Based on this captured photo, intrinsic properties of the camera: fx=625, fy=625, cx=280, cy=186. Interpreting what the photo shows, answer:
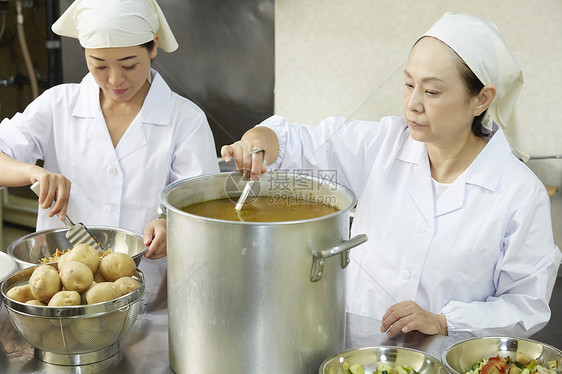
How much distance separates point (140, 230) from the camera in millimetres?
2039

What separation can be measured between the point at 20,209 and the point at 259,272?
3664 mm

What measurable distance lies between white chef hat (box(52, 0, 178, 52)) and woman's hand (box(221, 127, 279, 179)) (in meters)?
0.50

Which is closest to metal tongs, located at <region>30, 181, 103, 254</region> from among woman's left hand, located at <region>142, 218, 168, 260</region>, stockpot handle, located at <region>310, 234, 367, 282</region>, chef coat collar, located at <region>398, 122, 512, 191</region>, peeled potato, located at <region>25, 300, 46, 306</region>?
woman's left hand, located at <region>142, 218, 168, 260</region>

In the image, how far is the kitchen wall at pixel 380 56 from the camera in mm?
3010

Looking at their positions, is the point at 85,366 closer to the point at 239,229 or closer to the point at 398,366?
the point at 239,229

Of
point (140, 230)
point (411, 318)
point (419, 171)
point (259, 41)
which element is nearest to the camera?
point (411, 318)

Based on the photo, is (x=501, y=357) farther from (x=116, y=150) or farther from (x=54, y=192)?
(x=116, y=150)

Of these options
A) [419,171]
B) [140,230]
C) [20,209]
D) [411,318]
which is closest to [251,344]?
[411,318]

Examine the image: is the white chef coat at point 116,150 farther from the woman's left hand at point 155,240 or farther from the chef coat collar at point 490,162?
the chef coat collar at point 490,162

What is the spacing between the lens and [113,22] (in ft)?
5.86

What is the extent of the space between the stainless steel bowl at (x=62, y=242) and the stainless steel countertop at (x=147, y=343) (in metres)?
0.16

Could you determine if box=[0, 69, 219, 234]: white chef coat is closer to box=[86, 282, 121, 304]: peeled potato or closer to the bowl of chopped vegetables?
box=[86, 282, 121, 304]: peeled potato

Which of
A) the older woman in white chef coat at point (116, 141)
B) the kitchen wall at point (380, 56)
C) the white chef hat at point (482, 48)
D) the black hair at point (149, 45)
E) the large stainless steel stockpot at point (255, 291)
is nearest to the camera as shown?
the large stainless steel stockpot at point (255, 291)

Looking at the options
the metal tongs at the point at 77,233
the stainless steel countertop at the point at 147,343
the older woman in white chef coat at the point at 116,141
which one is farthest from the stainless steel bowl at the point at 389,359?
the older woman in white chef coat at the point at 116,141
